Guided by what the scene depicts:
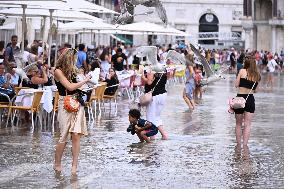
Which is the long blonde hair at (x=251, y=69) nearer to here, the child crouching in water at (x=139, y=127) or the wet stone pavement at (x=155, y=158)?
the wet stone pavement at (x=155, y=158)

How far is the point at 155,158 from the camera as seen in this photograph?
1602cm

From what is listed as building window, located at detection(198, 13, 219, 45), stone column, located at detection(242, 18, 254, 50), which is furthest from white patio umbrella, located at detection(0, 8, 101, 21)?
building window, located at detection(198, 13, 219, 45)

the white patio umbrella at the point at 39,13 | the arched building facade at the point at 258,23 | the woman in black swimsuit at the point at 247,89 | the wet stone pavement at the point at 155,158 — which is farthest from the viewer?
the arched building facade at the point at 258,23

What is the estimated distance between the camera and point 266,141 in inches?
749

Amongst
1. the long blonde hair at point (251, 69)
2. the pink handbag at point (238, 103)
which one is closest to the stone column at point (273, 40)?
the long blonde hair at point (251, 69)

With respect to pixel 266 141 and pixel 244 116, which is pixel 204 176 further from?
pixel 266 141

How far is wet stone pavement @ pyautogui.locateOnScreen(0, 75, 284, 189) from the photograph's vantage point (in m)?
13.5

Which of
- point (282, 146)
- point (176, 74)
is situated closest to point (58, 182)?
point (282, 146)

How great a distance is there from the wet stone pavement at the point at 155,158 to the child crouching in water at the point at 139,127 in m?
0.23

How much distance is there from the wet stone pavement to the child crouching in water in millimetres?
229

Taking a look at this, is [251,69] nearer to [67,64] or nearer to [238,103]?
[238,103]

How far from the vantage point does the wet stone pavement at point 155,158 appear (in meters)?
13.5

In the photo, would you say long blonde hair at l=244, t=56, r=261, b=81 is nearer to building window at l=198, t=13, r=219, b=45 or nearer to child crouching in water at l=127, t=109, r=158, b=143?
child crouching in water at l=127, t=109, r=158, b=143

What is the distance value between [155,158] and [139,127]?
7.66 ft
